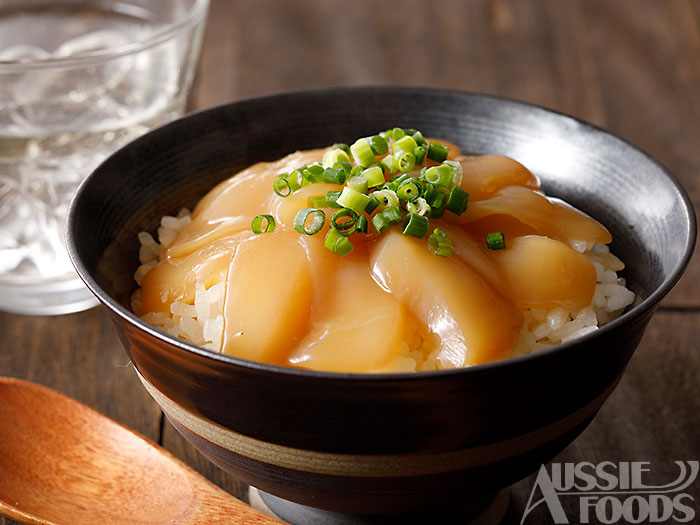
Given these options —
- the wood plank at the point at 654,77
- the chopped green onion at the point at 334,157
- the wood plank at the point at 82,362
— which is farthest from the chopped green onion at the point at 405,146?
the wood plank at the point at 654,77

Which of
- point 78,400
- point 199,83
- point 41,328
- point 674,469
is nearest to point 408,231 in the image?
point 674,469

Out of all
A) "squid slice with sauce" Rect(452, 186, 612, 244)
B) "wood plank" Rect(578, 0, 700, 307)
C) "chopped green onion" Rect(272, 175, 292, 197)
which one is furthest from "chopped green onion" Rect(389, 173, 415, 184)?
"wood plank" Rect(578, 0, 700, 307)

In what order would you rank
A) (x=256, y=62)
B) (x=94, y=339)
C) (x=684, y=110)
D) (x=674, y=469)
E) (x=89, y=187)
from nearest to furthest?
(x=89, y=187) → (x=674, y=469) → (x=94, y=339) → (x=684, y=110) → (x=256, y=62)

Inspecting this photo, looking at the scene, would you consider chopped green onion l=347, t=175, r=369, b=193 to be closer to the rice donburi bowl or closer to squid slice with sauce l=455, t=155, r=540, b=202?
the rice donburi bowl

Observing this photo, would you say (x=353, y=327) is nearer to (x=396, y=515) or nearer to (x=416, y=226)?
(x=416, y=226)

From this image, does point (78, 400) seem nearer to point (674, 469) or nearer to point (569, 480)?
point (569, 480)

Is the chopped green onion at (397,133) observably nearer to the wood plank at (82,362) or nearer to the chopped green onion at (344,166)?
the chopped green onion at (344,166)

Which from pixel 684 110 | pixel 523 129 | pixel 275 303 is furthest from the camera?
pixel 684 110

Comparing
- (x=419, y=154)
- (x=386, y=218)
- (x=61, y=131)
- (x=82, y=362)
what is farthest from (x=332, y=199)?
(x=61, y=131)
